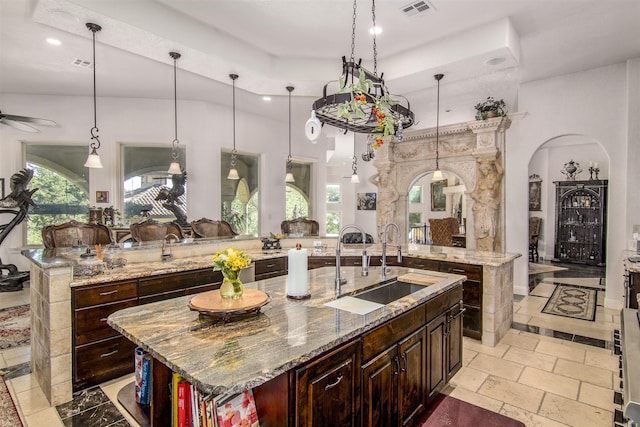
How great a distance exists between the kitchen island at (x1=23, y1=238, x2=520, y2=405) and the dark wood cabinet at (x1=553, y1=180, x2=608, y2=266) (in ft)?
20.7

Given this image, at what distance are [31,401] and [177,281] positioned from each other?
133 centimetres

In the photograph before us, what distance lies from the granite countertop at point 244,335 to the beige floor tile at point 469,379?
3.97 feet

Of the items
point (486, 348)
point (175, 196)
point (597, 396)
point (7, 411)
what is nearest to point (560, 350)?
point (486, 348)

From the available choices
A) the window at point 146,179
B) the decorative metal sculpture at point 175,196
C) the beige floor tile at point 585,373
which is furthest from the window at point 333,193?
the beige floor tile at point 585,373

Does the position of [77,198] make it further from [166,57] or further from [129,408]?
[129,408]

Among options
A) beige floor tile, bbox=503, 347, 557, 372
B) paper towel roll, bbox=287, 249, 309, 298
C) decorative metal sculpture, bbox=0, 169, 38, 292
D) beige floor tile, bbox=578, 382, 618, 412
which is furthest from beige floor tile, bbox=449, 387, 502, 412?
decorative metal sculpture, bbox=0, 169, 38, 292

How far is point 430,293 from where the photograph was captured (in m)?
2.27

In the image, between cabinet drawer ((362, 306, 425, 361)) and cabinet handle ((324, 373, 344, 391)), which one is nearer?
cabinet handle ((324, 373, 344, 391))

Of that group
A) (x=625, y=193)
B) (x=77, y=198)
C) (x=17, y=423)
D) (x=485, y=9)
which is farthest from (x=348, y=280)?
(x=77, y=198)

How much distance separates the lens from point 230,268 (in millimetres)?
1862

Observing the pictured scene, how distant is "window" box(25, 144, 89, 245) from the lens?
623 centimetres

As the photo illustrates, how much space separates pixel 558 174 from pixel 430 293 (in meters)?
9.16

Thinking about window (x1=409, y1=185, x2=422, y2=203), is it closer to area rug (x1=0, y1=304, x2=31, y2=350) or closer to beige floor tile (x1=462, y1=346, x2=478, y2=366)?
beige floor tile (x1=462, y1=346, x2=478, y2=366)

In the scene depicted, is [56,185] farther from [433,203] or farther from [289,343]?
[433,203]
